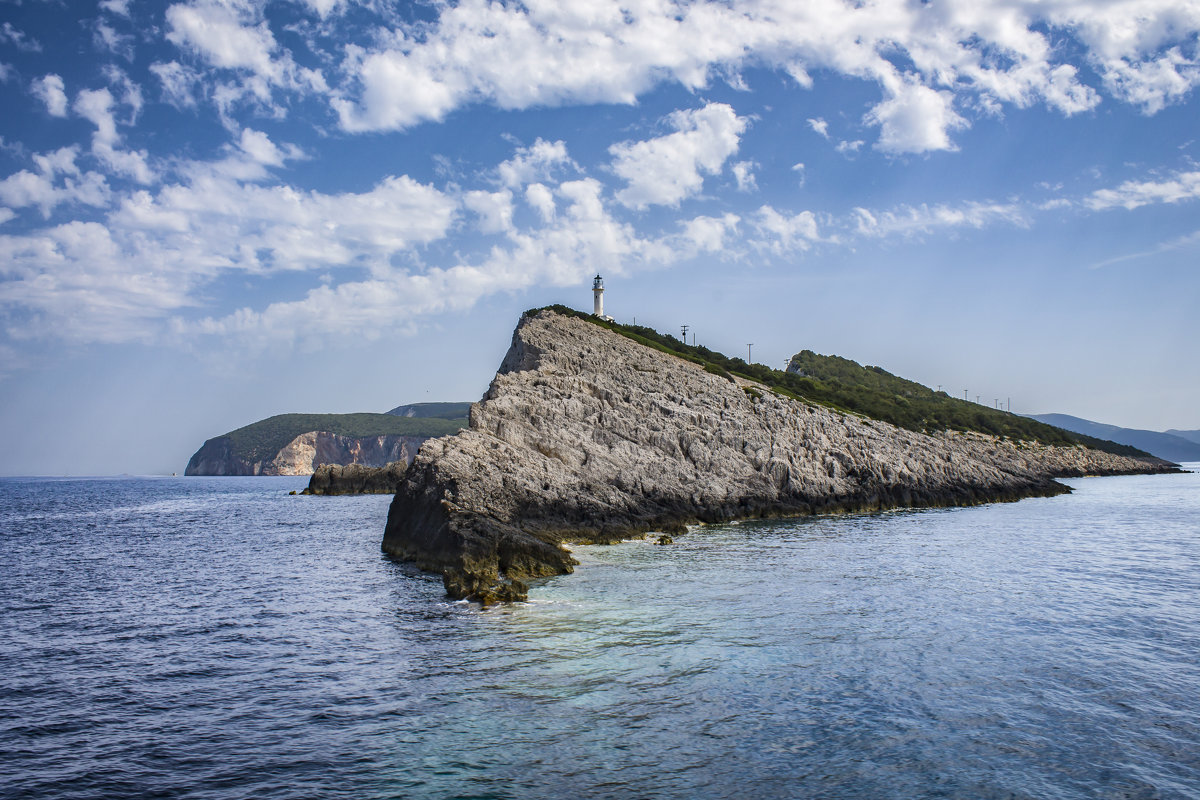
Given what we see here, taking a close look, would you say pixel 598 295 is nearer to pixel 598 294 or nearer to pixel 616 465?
pixel 598 294

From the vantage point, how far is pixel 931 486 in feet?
208

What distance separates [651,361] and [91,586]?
42.4 metres

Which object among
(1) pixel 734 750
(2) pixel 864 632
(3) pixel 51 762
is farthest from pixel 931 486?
(3) pixel 51 762

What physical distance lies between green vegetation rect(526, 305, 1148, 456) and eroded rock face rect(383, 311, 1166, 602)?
10644 millimetres

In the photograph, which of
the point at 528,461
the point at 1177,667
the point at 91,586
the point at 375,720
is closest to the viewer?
the point at 375,720

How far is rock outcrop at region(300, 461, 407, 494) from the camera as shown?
105 meters

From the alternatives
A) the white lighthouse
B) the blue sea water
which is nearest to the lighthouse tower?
the white lighthouse

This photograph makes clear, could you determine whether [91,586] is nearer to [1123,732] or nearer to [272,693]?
[272,693]

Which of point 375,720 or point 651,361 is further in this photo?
point 651,361

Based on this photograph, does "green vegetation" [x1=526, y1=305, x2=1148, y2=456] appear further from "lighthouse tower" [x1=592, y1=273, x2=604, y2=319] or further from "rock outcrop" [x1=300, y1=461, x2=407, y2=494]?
"rock outcrop" [x1=300, y1=461, x2=407, y2=494]

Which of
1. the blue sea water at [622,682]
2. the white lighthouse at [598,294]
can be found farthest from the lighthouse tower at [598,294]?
the blue sea water at [622,682]

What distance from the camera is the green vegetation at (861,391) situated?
3238 inches

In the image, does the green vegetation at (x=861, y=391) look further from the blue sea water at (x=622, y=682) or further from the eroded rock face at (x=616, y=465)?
the blue sea water at (x=622, y=682)

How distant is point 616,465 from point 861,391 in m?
88.8
